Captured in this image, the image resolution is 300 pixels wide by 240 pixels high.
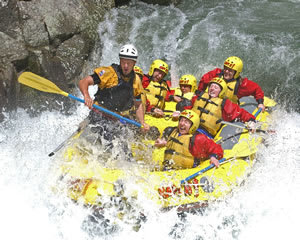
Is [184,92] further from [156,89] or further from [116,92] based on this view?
[116,92]

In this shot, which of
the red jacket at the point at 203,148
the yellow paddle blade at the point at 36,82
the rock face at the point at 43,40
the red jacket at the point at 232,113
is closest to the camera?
the red jacket at the point at 203,148

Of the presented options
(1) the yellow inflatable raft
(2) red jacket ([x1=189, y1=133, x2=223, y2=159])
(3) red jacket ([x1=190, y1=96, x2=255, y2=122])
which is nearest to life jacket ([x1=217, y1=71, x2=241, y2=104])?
(3) red jacket ([x1=190, y1=96, x2=255, y2=122])

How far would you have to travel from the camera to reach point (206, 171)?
459 cm

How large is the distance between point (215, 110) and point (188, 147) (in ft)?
3.14

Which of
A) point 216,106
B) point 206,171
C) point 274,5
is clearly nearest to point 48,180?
point 206,171

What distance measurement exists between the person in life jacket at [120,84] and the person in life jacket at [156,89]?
1.12m

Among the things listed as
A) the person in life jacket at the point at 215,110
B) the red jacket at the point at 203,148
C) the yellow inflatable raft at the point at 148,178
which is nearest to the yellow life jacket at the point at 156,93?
the person in life jacket at the point at 215,110

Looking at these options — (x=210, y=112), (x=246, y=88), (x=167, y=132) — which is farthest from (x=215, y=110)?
(x=246, y=88)

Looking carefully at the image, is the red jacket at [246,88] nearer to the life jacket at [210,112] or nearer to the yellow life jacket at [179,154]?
the life jacket at [210,112]

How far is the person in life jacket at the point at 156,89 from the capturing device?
19.6ft

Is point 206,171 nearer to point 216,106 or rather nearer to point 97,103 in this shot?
point 216,106

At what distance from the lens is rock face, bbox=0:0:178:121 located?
6.95 metres

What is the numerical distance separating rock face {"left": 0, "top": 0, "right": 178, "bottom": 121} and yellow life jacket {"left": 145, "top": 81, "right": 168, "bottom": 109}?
238 cm

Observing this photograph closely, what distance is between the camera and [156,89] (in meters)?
6.12
